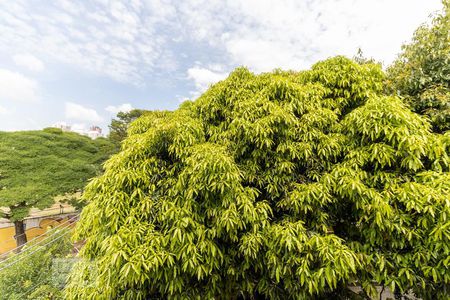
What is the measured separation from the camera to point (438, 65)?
11.6ft

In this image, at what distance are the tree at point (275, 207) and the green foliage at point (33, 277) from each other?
253 cm

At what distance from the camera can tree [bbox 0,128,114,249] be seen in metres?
9.67

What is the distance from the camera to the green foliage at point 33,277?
14.6 ft

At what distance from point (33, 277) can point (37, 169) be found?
7.98 meters

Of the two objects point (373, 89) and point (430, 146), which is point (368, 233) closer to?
point (430, 146)

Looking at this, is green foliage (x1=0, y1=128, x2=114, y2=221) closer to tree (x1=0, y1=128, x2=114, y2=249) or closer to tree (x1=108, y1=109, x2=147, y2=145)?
tree (x1=0, y1=128, x2=114, y2=249)

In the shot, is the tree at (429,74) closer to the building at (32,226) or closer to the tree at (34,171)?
the tree at (34,171)

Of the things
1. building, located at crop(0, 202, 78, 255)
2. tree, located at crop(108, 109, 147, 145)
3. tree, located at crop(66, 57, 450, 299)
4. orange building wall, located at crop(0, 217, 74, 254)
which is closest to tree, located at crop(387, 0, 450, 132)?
tree, located at crop(66, 57, 450, 299)

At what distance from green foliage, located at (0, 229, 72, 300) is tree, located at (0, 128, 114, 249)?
575 centimetres

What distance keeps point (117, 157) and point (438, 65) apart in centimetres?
493

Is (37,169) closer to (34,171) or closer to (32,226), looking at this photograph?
(34,171)

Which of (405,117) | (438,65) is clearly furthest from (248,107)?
(438,65)

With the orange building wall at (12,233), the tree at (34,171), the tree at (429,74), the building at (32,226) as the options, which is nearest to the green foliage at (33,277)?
the tree at (34,171)

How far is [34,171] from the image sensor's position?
425 inches
